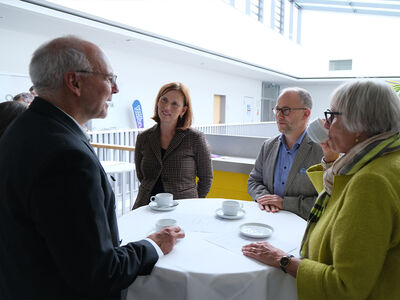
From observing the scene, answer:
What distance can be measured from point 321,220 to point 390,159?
348 millimetres

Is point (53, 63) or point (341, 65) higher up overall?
point (341, 65)

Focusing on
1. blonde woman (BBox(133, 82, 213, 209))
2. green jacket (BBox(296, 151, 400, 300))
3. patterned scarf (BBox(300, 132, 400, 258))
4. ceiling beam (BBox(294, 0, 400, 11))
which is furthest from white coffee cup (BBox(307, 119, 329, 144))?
ceiling beam (BBox(294, 0, 400, 11))

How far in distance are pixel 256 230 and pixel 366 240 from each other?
63cm

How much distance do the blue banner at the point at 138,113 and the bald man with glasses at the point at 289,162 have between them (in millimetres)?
6732

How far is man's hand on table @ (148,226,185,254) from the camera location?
1325 millimetres

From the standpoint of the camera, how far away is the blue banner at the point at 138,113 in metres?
8.80

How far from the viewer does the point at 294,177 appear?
214 centimetres

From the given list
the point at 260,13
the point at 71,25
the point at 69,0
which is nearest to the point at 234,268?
the point at 69,0

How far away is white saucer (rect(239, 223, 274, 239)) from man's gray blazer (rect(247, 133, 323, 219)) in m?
0.41

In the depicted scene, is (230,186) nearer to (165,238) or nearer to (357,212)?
(165,238)

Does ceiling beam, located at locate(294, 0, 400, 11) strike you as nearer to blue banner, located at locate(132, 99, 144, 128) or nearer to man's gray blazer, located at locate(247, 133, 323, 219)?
blue banner, located at locate(132, 99, 144, 128)

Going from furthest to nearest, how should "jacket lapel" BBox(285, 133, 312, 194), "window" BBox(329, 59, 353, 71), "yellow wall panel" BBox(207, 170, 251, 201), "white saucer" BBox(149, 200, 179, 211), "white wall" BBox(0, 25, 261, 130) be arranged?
"window" BBox(329, 59, 353, 71)
"white wall" BBox(0, 25, 261, 130)
"yellow wall panel" BBox(207, 170, 251, 201)
"jacket lapel" BBox(285, 133, 312, 194)
"white saucer" BBox(149, 200, 179, 211)

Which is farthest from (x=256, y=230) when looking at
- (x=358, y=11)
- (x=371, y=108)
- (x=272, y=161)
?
(x=358, y=11)

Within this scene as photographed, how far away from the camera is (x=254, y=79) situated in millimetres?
15758
